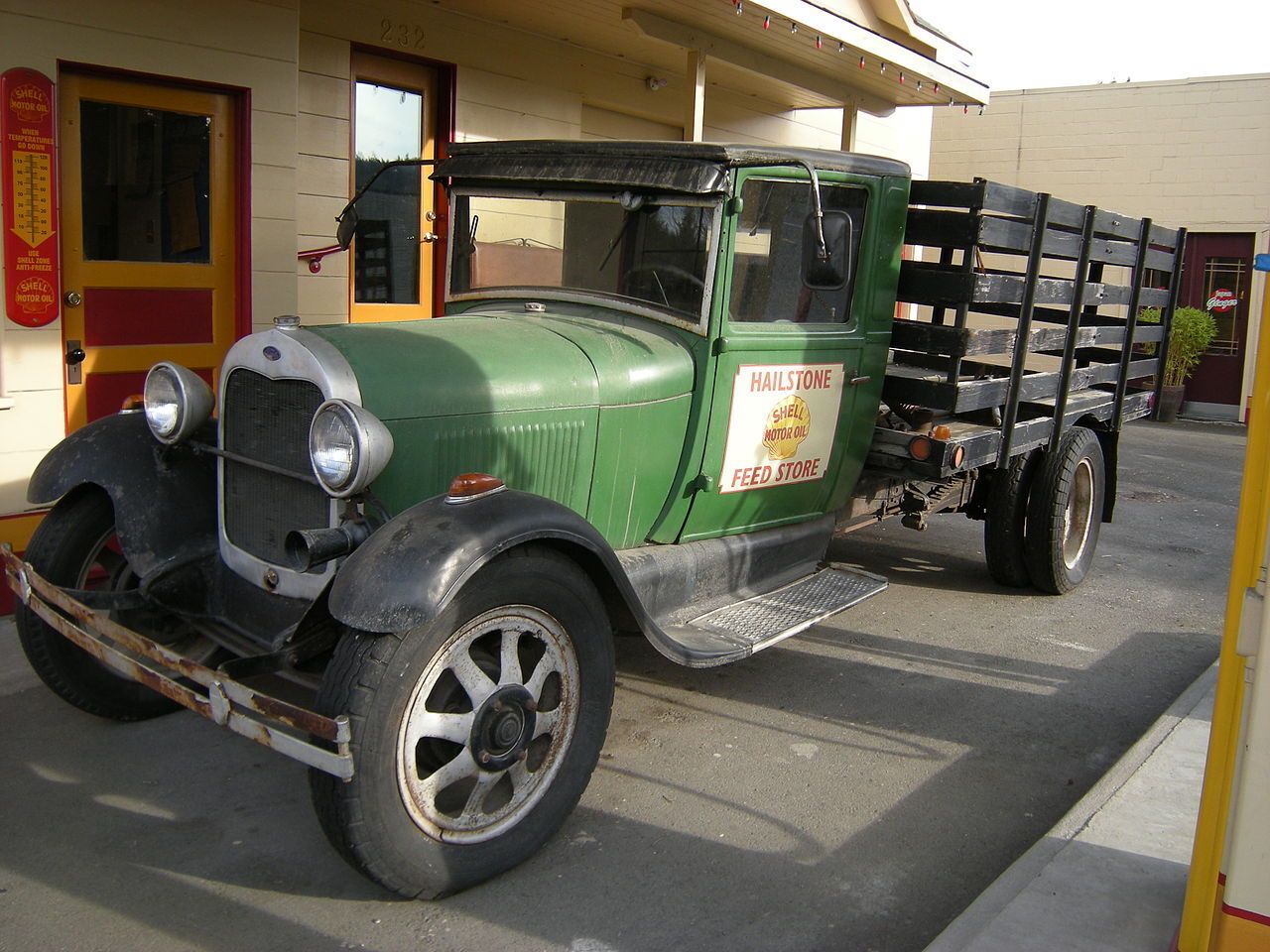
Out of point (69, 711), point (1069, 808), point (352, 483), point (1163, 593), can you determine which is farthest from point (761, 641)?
point (1163, 593)

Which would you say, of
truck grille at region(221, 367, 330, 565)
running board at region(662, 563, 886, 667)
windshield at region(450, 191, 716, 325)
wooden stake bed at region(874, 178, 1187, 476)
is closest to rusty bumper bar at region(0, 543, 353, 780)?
truck grille at region(221, 367, 330, 565)

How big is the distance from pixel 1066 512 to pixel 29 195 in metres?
5.27

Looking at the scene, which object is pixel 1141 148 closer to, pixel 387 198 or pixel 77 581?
pixel 387 198

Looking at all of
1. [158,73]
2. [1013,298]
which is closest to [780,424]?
[1013,298]

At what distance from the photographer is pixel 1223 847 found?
88.7 inches

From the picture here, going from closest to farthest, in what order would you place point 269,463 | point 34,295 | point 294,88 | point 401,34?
point 269,463
point 34,295
point 294,88
point 401,34

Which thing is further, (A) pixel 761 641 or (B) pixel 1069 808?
(A) pixel 761 641

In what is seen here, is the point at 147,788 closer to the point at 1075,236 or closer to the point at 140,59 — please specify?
the point at 140,59

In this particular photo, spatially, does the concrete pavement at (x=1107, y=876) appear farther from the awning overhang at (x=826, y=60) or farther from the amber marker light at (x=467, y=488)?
the awning overhang at (x=826, y=60)

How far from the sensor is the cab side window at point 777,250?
3.96 metres

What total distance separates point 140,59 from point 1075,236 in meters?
4.61

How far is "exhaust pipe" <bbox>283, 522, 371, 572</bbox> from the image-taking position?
2.96m

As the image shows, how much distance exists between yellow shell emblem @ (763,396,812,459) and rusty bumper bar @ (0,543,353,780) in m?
2.16

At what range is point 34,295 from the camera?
495cm
